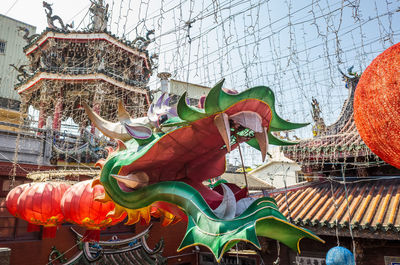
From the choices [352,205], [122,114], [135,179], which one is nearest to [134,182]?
[135,179]

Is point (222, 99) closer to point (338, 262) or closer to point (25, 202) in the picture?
point (25, 202)

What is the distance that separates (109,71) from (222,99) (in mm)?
11130

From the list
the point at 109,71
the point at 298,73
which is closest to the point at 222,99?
the point at 298,73

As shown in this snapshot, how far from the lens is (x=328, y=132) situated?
7.49 m

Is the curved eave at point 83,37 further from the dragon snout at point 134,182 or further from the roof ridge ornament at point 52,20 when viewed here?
the dragon snout at point 134,182

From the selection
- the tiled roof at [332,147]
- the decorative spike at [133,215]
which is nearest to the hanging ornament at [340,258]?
the tiled roof at [332,147]

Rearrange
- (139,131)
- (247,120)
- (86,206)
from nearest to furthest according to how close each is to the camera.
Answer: (247,120)
(139,131)
(86,206)

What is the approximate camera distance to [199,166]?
2885 millimetres

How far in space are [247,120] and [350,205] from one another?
5.00 m

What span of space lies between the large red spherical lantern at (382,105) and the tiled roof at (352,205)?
2.53 meters

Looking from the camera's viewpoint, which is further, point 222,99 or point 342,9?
point 342,9

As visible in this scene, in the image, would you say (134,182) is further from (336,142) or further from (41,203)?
(336,142)

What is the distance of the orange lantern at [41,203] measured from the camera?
4082 millimetres

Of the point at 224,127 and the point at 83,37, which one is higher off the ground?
the point at 83,37
